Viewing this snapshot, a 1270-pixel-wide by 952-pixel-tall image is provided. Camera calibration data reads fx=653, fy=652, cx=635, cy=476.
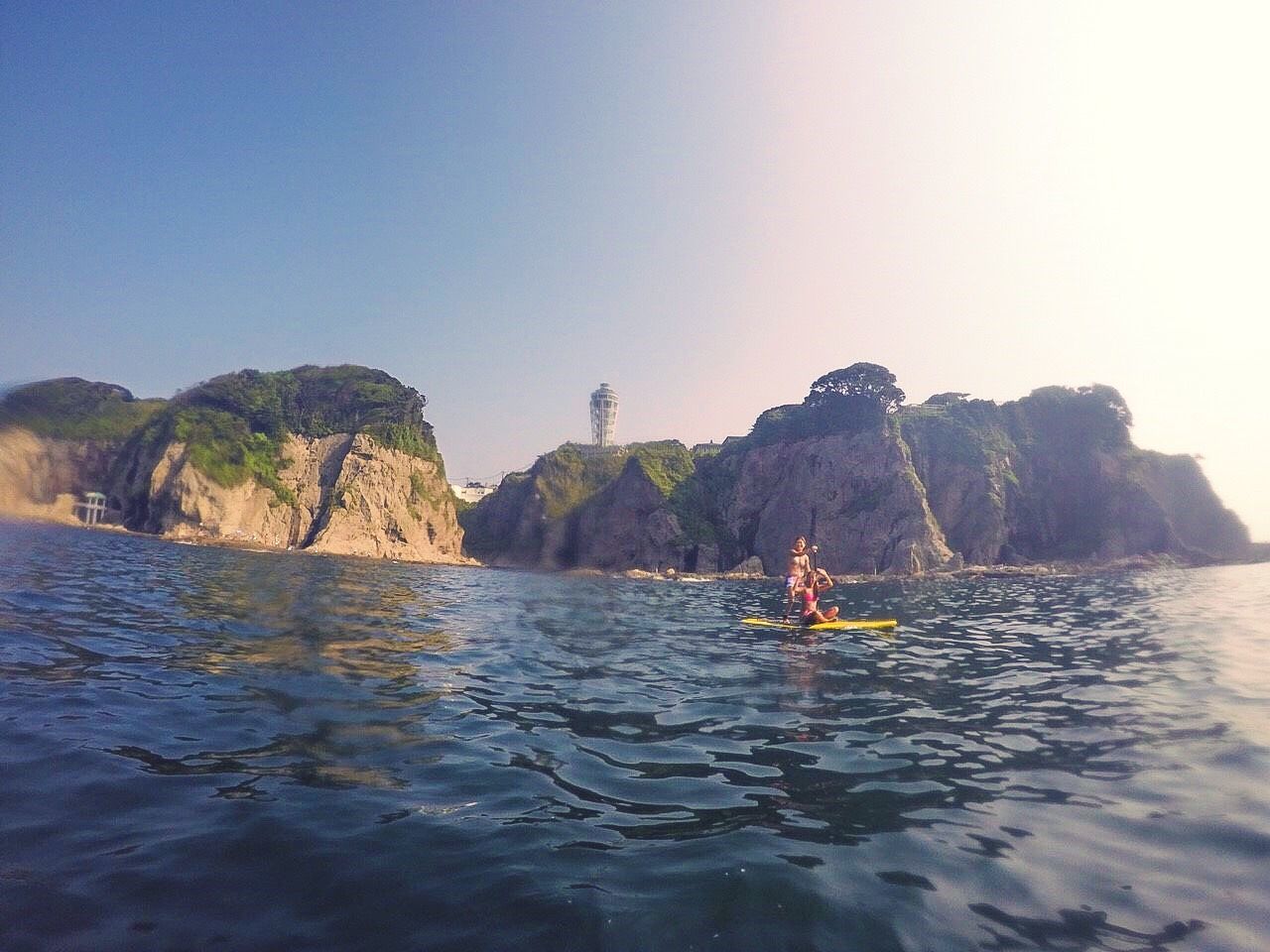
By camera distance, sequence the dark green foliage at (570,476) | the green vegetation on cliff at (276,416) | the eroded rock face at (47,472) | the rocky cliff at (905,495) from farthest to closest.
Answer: the dark green foliage at (570,476) → the rocky cliff at (905,495) → the green vegetation on cliff at (276,416) → the eroded rock face at (47,472)

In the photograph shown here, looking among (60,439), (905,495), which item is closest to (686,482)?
(905,495)

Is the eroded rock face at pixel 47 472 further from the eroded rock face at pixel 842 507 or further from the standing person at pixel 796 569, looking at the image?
the standing person at pixel 796 569

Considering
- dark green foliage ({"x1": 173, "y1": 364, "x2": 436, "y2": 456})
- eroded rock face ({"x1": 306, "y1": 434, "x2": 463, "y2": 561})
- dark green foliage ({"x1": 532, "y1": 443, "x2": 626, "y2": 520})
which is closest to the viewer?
eroded rock face ({"x1": 306, "y1": 434, "x2": 463, "y2": 561})

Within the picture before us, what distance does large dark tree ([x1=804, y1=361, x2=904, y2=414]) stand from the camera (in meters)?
91.4

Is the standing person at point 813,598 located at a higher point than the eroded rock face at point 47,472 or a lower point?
lower

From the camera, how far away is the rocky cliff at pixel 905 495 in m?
84.6

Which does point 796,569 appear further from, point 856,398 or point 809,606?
point 856,398

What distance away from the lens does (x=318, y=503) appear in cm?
9006

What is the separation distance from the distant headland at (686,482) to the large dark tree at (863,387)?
0.23 meters

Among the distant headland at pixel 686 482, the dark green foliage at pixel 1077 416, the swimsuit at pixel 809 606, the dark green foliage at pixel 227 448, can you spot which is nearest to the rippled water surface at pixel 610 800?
the swimsuit at pixel 809 606

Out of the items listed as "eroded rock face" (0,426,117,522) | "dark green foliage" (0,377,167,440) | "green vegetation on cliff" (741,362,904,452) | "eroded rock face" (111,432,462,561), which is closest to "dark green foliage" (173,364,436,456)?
"eroded rock face" (111,432,462,561)

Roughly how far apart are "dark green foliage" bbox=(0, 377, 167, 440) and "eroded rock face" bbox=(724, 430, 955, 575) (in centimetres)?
8570

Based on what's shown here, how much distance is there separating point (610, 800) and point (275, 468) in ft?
313

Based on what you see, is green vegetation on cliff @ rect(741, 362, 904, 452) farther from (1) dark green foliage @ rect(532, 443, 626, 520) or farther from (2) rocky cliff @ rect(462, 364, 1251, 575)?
Answer: (1) dark green foliage @ rect(532, 443, 626, 520)
